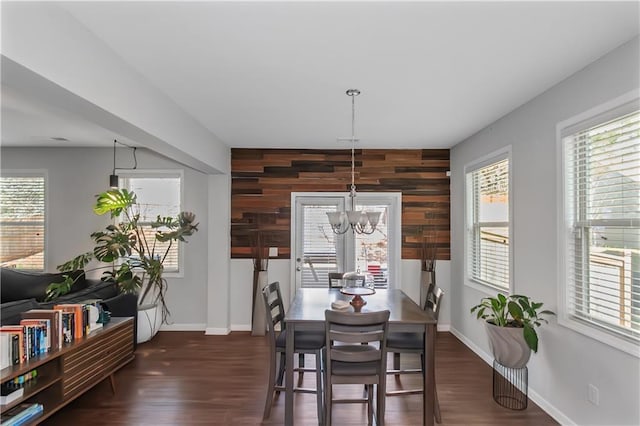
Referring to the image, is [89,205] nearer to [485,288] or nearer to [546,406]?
[485,288]

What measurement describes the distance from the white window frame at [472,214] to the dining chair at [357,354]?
6.19 feet

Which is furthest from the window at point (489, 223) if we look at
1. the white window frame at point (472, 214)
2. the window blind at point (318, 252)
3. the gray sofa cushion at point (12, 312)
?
the gray sofa cushion at point (12, 312)

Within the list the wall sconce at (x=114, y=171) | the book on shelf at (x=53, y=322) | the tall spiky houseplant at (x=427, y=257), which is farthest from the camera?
the tall spiky houseplant at (x=427, y=257)

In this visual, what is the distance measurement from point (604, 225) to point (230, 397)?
3263mm

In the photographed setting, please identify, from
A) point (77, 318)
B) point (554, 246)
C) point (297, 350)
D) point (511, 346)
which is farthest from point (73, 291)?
point (554, 246)

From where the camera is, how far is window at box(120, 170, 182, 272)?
213 inches

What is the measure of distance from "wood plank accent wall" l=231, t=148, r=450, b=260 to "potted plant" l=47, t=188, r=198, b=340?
85 centimetres

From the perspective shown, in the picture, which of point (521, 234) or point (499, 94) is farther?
point (521, 234)

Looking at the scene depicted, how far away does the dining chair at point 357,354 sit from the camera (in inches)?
96.0

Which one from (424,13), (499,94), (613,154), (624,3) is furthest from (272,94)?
(613,154)

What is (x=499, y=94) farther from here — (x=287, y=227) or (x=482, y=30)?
(x=287, y=227)

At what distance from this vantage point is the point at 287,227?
5.41m

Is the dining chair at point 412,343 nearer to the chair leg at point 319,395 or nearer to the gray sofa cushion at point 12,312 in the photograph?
the chair leg at point 319,395

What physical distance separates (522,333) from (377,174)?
3.04m
